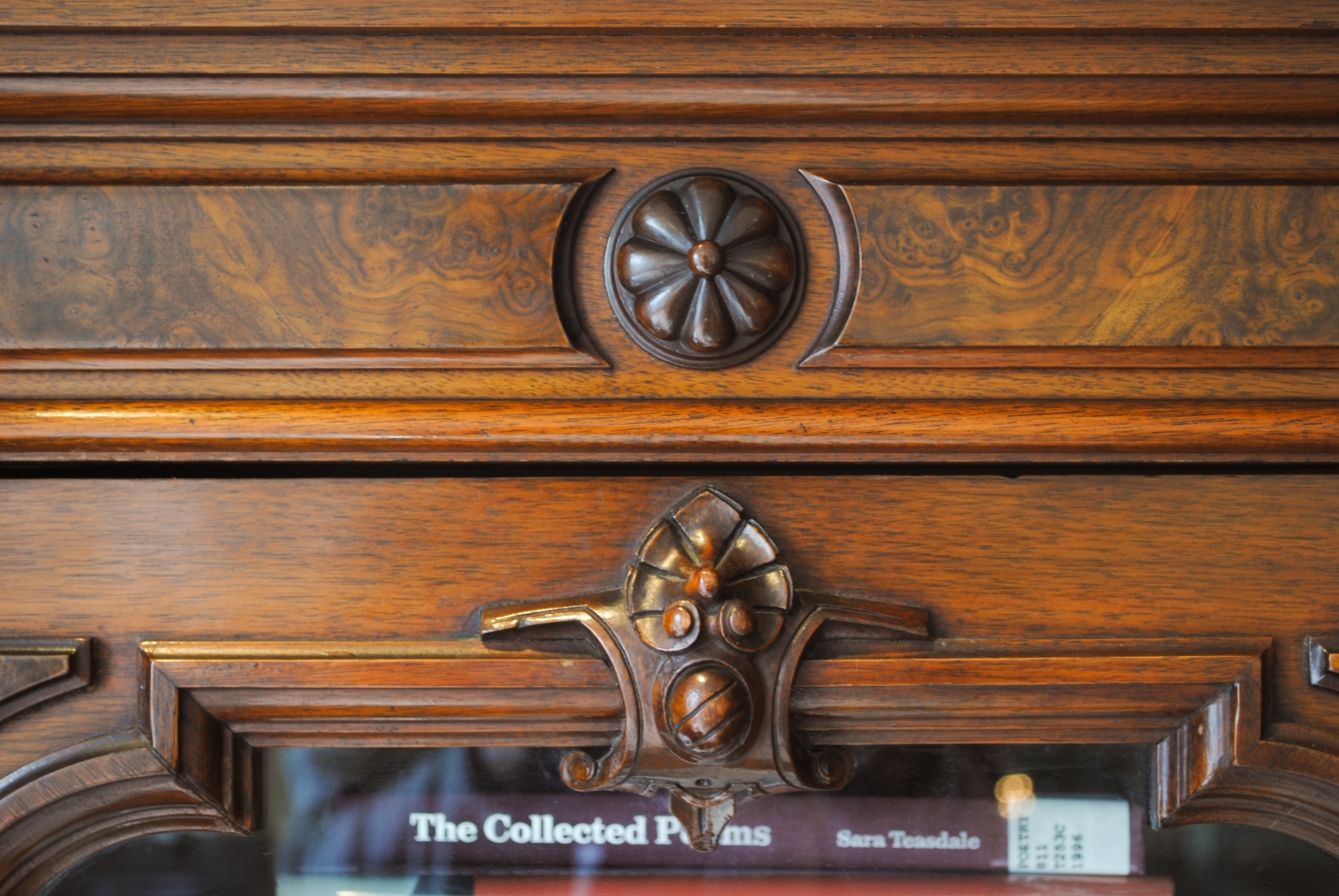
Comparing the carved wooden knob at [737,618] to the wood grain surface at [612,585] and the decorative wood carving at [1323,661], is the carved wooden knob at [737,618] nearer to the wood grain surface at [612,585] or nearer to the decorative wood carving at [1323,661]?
the wood grain surface at [612,585]

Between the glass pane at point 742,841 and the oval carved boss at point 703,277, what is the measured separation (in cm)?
22

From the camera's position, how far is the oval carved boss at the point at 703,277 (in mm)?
423

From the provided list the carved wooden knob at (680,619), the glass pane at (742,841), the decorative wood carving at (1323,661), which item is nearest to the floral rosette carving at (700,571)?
the carved wooden knob at (680,619)

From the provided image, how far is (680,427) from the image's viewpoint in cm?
43

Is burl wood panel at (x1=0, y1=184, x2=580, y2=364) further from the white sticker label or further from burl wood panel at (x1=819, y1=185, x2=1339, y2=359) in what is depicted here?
the white sticker label

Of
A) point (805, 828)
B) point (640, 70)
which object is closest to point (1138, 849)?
point (805, 828)

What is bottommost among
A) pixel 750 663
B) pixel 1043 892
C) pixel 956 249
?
pixel 1043 892

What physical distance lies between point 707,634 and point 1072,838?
233 mm

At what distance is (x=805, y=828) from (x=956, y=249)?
0.30m

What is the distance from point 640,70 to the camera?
425mm

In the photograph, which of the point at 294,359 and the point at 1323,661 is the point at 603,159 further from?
the point at 1323,661

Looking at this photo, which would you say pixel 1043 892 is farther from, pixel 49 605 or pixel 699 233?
pixel 49 605

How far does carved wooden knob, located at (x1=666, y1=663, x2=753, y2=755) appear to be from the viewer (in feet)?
1.36

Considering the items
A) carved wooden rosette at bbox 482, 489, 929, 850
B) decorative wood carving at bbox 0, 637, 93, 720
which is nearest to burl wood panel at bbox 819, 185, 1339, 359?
carved wooden rosette at bbox 482, 489, 929, 850
